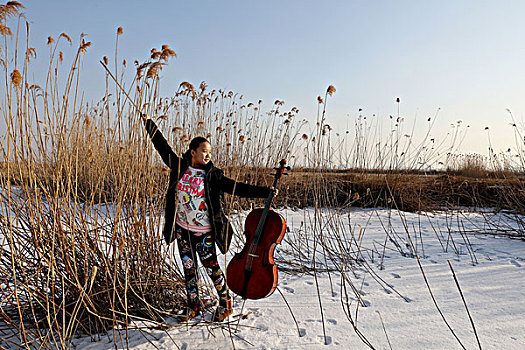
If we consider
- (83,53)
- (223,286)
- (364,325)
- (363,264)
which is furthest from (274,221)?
(363,264)

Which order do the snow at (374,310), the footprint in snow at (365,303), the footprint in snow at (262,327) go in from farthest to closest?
the footprint in snow at (365,303)
the footprint in snow at (262,327)
the snow at (374,310)

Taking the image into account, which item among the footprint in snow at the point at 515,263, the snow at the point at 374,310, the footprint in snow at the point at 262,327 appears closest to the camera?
the snow at the point at 374,310

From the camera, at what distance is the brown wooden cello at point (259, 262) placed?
1729 millimetres

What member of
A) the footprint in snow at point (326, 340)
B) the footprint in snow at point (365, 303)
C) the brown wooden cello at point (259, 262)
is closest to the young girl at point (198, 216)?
the brown wooden cello at point (259, 262)

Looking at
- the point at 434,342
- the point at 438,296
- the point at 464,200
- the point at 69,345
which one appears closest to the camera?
the point at 69,345

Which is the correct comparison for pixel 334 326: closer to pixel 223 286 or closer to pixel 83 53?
pixel 223 286

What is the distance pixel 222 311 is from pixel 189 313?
189 mm

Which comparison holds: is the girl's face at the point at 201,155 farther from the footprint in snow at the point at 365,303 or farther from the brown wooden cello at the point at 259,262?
the footprint in snow at the point at 365,303

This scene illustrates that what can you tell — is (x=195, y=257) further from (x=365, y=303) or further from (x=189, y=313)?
(x=365, y=303)

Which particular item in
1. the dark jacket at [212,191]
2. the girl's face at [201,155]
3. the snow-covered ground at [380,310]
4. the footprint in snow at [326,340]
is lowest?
the footprint in snow at [326,340]

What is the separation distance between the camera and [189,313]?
1.89 m

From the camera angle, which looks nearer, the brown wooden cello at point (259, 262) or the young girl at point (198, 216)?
the brown wooden cello at point (259, 262)

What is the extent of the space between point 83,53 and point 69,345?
51.6 inches

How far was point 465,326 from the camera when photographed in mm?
1867
